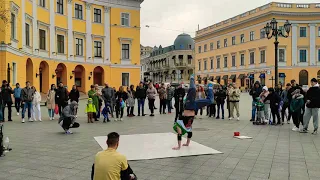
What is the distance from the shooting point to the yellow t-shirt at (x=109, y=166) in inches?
158

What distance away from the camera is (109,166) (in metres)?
4.03

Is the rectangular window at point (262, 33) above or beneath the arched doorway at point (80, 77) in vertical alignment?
above

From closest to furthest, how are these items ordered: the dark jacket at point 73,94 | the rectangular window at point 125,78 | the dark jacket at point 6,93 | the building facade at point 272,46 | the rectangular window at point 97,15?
the dark jacket at point 73,94, the dark jacket at point 6,93, the rectangular window at point 97,15, the rectangular window at point 125,78, the building facade at point 272,46

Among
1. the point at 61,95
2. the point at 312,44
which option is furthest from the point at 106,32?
the point at 312,44

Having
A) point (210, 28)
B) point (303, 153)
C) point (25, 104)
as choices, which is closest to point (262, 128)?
point (303, 153)

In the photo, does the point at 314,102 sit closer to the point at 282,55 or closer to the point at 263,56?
the point at 282,55

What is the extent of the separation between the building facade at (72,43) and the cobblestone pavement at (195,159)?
696 inches

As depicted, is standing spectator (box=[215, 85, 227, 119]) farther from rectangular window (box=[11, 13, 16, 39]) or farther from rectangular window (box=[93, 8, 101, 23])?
rectangular window (box=[93, 8, 101, 23])

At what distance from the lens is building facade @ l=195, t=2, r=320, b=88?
55375 millimetres

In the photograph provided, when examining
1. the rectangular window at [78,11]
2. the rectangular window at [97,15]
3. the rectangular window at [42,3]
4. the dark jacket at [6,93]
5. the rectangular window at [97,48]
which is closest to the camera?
the dark jacket at [6,93]

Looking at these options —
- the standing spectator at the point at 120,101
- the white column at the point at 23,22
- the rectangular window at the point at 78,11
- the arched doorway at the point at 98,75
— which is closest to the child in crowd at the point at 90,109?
the standing spectator at the point at 120,101

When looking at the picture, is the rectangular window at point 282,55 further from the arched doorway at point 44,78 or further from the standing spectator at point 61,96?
the standing spectator at point 61,96

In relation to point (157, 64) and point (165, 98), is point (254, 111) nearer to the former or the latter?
point (165, 98)

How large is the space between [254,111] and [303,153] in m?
6.96
